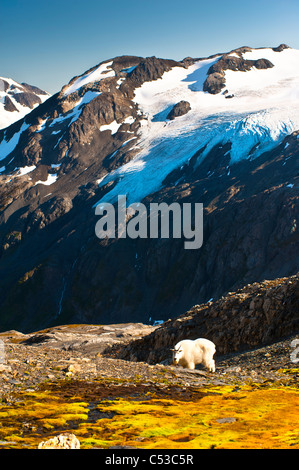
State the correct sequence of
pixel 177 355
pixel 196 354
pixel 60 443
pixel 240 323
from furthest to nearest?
1. pixel 240 323
2. pixel 196 354
3. pixel 177 355
4. pixel 60 443

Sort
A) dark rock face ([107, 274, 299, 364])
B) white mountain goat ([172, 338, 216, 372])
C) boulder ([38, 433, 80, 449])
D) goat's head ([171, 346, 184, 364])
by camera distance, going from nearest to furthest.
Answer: boulder ([38, 433, 80, 449]) → goat's head ([171, 346, 184, 364]) → white mountain goat ([172, 338, 216, 372]) → dark rock face ([107, 274, 299, 364])

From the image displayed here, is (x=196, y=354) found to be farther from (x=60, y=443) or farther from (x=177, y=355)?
(x=60, y=443)

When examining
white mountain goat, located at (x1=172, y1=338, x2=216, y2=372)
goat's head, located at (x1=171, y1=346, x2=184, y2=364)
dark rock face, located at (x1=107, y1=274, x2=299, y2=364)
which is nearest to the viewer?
goat's head, located at (x1=171, y1=346, x2=184, y2=364)

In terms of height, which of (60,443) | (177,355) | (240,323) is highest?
(240,323)

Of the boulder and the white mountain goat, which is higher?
the white mountain goat

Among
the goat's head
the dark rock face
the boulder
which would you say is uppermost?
the dark rock face

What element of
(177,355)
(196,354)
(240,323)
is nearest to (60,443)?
(177,355)

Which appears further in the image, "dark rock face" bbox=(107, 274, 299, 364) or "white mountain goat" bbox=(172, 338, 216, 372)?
"dark rock face" bbox=(107, 274, 299, 364)

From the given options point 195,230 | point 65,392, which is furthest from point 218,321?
point 195,230

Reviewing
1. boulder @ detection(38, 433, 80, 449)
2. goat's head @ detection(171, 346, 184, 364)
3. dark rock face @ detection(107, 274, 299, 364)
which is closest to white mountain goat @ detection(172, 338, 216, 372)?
goat's head @ detection(171, 346, 184, 364)

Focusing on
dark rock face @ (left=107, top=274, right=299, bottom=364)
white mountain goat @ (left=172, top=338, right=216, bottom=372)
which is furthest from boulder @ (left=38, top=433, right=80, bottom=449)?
dark rock face @ (left=107, top=274, right=299, bottom=364)

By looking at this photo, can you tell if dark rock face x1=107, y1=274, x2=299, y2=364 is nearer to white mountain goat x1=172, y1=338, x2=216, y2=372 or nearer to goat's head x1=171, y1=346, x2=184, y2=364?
white mountain goat x1=172, y1=338, x2=216, y2=372

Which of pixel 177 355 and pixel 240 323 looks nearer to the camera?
pixel 177 355
